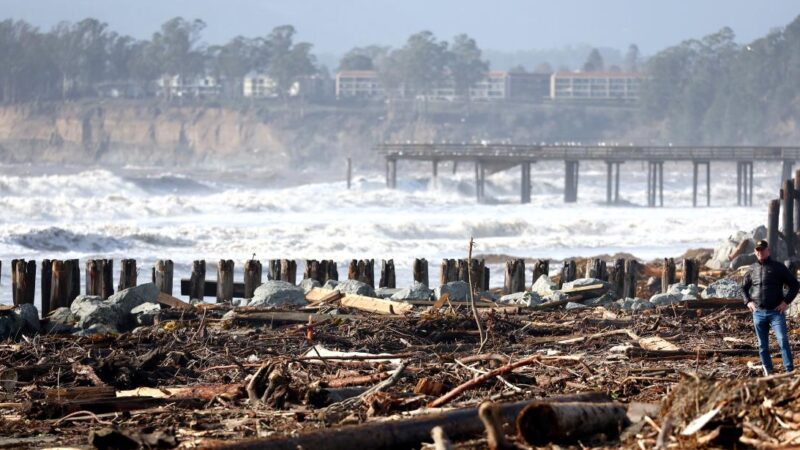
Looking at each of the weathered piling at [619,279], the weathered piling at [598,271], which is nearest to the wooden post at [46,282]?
the weathered piling at [598,271]

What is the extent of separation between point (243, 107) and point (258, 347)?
151 metres

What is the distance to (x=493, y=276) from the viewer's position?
28688mm

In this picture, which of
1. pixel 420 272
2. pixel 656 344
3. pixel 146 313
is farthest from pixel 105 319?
pixel 656 344

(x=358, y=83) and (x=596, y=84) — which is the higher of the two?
(x=596, y=84)

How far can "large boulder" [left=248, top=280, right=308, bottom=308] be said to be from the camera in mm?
17125

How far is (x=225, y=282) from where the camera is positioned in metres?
19.3

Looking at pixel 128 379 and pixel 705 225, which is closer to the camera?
pixel 128 379

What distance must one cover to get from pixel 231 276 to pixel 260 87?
548ft

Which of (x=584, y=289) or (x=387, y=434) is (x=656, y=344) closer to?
(x=387, y=434)

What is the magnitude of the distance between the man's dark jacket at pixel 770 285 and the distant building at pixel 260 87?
6531 inches

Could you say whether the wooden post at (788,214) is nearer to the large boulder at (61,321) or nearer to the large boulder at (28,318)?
the large boulder at (61,321)

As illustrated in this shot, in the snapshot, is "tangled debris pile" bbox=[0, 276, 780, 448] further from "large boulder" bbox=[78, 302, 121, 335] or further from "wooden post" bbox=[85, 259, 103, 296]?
"wooden post" bbox=[85, 259, 103, 296]

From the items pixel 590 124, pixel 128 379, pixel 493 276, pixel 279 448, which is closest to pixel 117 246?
pixel 493 276

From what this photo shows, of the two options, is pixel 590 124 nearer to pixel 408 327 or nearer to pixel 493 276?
pixel 493 276
